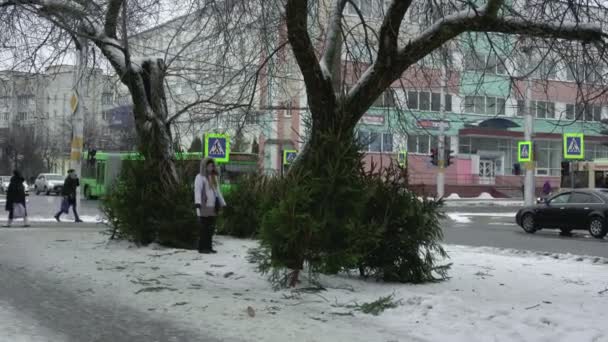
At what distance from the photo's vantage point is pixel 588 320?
676 centimetres

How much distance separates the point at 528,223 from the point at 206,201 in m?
13.7

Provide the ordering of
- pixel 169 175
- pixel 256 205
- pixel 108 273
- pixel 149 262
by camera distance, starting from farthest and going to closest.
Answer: pixel 256 205 < pixel 169 175 < pixel 149 262 < pixel 108 273

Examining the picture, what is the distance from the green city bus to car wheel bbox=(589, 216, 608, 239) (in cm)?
1008

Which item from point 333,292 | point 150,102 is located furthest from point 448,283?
point 150,102

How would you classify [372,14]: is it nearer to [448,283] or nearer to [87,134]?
[448,283]

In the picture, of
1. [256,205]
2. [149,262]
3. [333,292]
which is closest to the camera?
[333,292]

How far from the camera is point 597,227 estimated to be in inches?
798

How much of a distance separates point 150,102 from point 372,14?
→ 16.9 feet

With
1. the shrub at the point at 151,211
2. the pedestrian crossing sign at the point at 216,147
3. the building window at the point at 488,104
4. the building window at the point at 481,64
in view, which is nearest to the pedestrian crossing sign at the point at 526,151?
the building window at the point at 488,104

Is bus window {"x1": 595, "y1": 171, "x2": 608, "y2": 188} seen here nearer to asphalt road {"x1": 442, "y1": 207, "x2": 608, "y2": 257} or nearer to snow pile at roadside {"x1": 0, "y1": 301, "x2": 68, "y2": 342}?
asphalt road {"x1": 442, "y1": 207, "x2": 608, "y2": 257}

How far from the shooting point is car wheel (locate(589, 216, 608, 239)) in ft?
65.9

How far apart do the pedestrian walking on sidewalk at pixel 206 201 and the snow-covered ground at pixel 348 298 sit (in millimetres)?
295

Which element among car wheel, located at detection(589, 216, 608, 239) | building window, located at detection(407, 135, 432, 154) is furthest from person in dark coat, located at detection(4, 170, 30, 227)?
car wheel, located at detection(589, 216, 608, 239)

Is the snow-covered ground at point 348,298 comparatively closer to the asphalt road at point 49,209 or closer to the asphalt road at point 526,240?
the asphalt road at point 526,240
